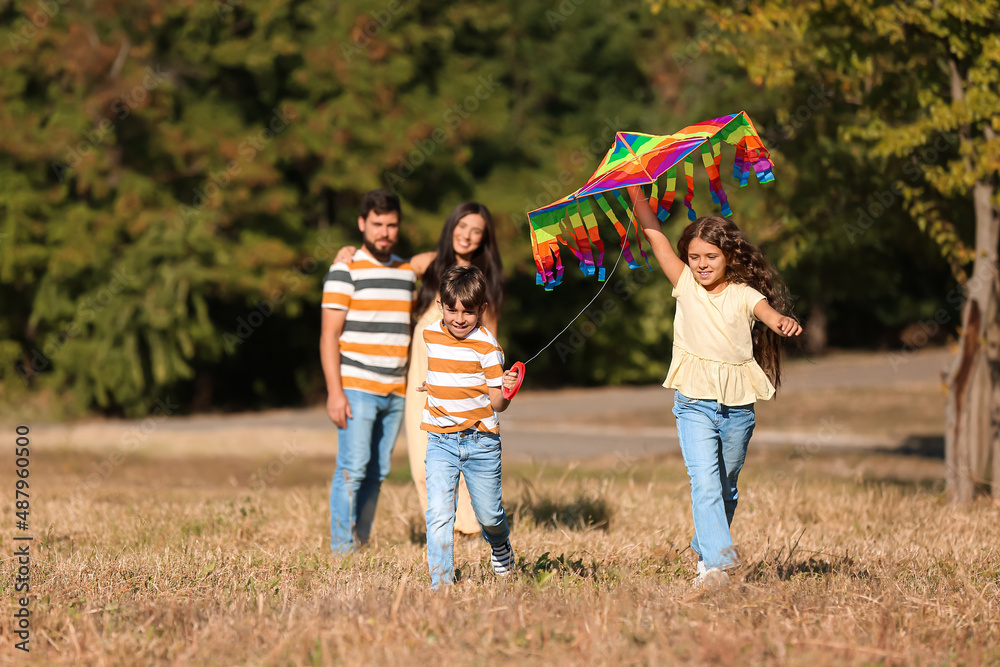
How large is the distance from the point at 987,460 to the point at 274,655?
655 centimetres

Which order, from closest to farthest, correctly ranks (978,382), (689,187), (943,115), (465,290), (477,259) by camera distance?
1. (465,290)
2. (689,187)
3. (477,259)
4. (943,115)
5. (978,382)

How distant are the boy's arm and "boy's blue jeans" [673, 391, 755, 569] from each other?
1.41 feet

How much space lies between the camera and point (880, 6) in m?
7.53

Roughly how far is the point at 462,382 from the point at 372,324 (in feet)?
4.12

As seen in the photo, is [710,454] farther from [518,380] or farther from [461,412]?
[461,412]

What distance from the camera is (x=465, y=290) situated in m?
4.53

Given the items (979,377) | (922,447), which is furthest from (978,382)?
(922,447)

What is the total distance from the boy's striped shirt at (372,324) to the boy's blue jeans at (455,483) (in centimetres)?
110

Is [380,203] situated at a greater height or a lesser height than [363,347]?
greater

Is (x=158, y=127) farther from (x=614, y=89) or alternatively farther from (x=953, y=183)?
(x=953, y=183)

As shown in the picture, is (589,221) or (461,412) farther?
(589,221)

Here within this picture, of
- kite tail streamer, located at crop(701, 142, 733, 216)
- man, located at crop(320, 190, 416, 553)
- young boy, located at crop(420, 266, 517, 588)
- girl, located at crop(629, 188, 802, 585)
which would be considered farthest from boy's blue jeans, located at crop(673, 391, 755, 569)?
man, located at crop(320, 190, 416, 553)

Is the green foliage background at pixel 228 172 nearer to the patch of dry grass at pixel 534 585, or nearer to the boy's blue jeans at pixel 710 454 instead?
the patch of dry grass at pixel 534 585

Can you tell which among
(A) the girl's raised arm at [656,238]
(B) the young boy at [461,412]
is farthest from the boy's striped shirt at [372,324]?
(A) the girl's raised arm at [656,238]
